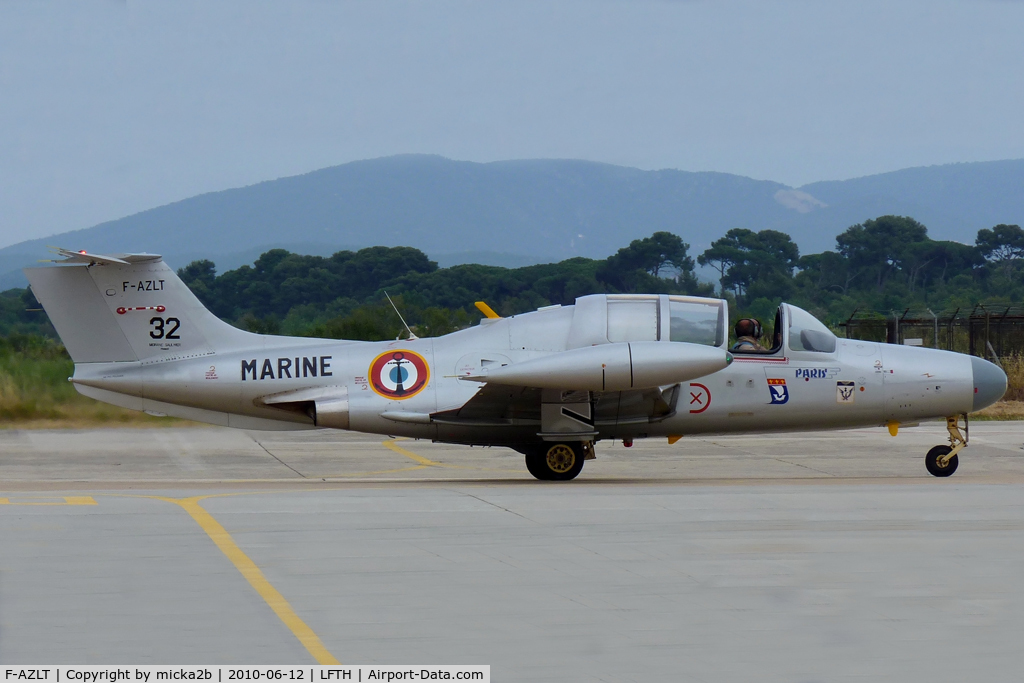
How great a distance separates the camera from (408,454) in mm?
19672

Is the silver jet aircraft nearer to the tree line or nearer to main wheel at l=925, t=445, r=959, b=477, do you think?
main wheel at l=925, t=445, r=959, b=477

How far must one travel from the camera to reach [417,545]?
863 centimetres

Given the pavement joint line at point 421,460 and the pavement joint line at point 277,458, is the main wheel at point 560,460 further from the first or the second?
the pavement joint line at point 277,458

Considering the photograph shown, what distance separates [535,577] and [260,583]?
67.7 inches

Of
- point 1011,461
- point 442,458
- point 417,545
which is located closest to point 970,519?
point 417,545

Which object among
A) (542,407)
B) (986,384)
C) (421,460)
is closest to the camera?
(542,407)

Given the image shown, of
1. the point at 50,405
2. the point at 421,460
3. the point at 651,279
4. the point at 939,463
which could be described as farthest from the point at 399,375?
the point at 651,279

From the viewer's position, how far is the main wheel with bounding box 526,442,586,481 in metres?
14.1

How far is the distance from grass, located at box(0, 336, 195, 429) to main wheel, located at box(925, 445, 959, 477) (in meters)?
15.2

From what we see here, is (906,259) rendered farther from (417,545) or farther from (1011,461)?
(417,545)

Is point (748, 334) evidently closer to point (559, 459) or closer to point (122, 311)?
point (559, 459)

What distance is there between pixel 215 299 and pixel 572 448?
47.9m

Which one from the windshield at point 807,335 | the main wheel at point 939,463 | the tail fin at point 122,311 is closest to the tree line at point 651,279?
the tail fin at point 122,311

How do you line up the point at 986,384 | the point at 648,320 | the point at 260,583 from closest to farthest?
1. the point at 260,583
2. the point at 648,320
3. the point at 986,384
